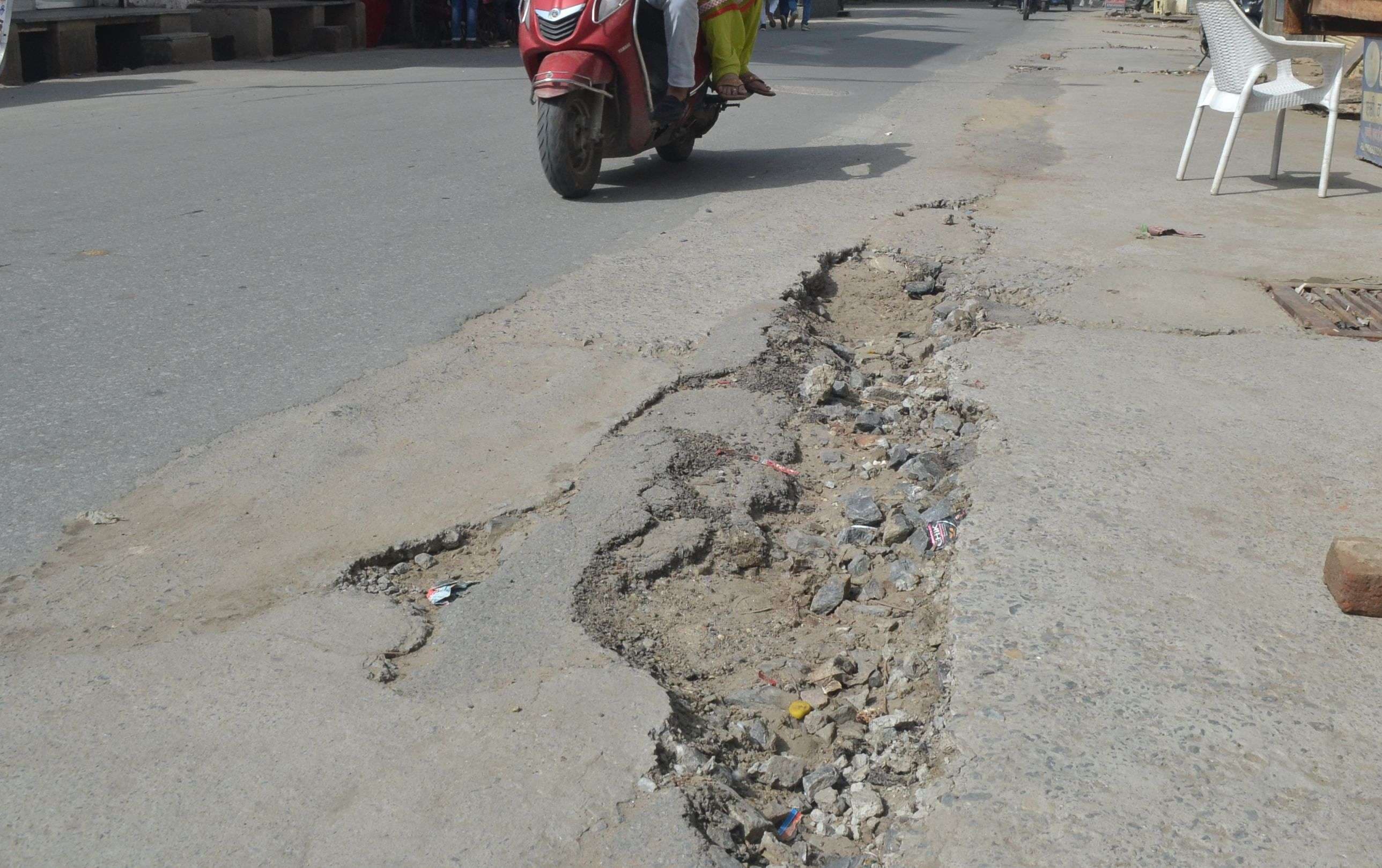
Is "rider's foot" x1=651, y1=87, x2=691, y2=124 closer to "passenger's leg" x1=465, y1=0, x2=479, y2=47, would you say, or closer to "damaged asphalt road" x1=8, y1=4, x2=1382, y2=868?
"damaged asphalt road" x1=8, y1=4, x2=1382, y2=868

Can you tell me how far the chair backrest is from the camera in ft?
21.5

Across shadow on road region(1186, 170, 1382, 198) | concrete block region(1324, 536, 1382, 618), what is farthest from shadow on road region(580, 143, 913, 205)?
concrete block region(1324, 536, 1382, 618)

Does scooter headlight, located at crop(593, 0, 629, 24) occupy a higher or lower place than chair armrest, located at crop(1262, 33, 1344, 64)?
higher

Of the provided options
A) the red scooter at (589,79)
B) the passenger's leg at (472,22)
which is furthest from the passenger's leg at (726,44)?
the passenger's leg at (472,22)

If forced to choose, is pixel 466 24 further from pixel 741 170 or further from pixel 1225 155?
pixel 1225 155

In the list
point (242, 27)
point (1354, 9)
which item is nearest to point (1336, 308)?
point (1354, 9)

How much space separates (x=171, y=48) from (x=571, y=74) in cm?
957

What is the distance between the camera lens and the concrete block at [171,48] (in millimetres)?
13844

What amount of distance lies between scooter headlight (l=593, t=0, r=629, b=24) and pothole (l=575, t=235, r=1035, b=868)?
114 inches

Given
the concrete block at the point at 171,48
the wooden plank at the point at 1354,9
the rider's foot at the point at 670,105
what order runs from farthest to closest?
the concrete block at the point at 171,48
the wooden plank at the point at 1354,9
the rider's foot at the point at 670,105

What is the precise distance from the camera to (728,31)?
7.05 m

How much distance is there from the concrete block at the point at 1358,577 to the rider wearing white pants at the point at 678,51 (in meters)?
4.96

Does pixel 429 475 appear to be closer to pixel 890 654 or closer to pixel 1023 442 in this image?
pixel 890 654

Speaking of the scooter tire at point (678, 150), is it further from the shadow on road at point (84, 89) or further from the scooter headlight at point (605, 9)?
the shadow on road at point (84, 89)
